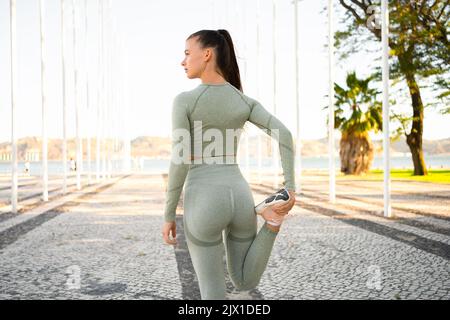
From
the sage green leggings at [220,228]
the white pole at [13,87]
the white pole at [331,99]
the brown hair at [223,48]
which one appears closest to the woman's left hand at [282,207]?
the sage green leggings at [220,228]

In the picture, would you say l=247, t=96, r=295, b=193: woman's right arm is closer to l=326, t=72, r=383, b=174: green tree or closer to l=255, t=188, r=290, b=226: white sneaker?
l=255, t=188, r=290, b=226: white sneaker

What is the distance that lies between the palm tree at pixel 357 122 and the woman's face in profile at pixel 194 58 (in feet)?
83.8

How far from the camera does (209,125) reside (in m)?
2.10

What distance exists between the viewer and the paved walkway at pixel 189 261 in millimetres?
4133

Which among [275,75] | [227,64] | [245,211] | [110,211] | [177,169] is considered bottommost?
[110,211]

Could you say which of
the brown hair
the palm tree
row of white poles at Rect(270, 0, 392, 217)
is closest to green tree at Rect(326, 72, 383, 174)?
the palm tree

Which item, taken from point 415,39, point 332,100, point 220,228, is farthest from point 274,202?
point 415,39

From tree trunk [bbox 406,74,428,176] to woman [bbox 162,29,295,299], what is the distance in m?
22.9

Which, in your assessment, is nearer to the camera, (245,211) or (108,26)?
(245,211)

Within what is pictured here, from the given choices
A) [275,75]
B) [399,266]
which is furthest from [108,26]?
[399,266]

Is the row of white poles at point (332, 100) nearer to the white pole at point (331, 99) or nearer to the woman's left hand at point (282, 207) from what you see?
the white pole at point (331, 99)
